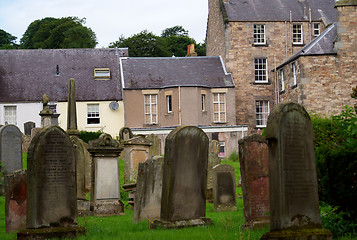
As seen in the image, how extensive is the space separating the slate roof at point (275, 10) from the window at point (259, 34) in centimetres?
59

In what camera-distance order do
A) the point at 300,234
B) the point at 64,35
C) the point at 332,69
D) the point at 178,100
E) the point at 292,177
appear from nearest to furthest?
1. the point at 300,234
2. the point at 292,177
3. the point at 332,69
4. the point at 178,100
5. the point at 64,35

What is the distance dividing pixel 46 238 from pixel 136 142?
Answer: 12.3 meters

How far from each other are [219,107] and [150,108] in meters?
5.45

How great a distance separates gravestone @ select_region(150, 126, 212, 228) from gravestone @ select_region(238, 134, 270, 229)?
0.85 m

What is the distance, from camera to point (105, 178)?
15.4 m

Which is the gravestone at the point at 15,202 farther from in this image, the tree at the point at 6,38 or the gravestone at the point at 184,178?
the tree at the point at 6,38

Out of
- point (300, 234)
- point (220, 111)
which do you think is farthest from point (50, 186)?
point (220, 111)

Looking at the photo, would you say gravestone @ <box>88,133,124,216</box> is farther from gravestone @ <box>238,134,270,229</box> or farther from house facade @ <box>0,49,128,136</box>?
house facade @ <box>0,49,128,136</box>

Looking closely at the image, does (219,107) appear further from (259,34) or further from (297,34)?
(297,34)

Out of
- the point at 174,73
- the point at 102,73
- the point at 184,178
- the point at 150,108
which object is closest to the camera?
the point at 184,178

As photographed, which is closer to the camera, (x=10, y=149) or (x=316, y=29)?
(x=10, y=149)

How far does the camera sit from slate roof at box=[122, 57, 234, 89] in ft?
148

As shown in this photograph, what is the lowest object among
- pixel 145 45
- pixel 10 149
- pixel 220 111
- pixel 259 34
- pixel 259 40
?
pixel 10 149

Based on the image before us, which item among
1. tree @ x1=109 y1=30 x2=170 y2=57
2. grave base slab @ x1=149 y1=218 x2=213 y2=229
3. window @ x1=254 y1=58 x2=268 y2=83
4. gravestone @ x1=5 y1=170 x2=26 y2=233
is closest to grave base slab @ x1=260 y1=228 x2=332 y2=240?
→ grave base slab @ x1=149 y1=218 x2=213 y2=229
